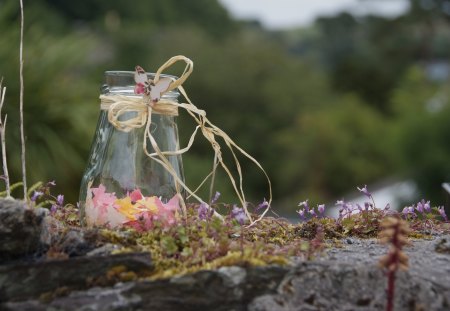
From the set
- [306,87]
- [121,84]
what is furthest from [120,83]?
[306,87]

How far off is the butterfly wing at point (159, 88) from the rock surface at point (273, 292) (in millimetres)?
683

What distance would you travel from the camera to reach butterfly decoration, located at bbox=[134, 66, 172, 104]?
205 cm

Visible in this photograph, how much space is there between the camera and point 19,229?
5.05 feet

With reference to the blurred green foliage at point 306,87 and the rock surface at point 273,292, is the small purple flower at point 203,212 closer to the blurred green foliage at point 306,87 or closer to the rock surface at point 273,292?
the rock surface at point 273,292

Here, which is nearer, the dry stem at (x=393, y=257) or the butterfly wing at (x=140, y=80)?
the dry stem at (x=393, y=257)

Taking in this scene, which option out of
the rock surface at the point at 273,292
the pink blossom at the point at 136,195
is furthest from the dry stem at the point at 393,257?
the pink blossom at the point at 136,195

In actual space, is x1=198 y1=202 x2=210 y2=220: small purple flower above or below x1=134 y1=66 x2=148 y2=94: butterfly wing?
below

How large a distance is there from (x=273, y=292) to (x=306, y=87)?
105 ft

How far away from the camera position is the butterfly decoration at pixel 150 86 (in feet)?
6.72

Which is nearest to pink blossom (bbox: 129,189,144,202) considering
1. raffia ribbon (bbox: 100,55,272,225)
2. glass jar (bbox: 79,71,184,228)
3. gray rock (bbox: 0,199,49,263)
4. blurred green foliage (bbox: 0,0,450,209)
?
glass jar (bbox: 79,71,184,228)

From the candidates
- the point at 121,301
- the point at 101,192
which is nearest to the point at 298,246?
the point at 121,301

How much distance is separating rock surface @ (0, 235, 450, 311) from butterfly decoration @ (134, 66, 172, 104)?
684 mm

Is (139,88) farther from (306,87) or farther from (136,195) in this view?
(306,87)

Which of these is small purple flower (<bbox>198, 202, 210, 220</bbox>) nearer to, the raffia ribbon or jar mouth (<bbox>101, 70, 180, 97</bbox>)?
the raffia ribbon
